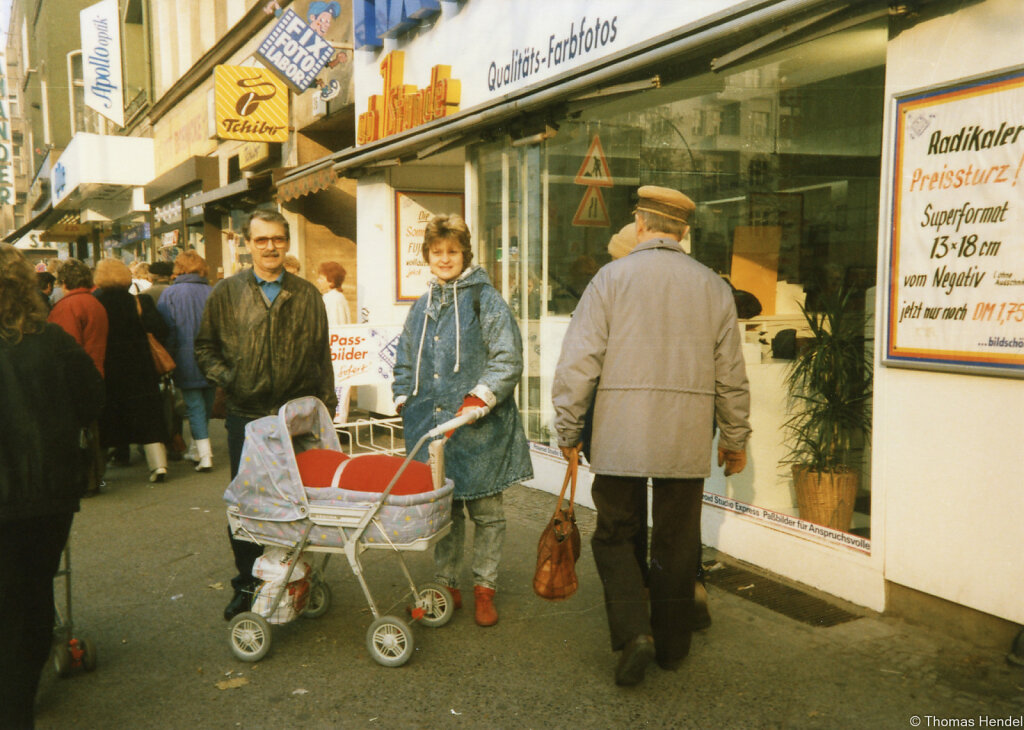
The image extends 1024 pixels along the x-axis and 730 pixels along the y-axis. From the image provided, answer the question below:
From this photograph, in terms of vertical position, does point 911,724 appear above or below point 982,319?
below

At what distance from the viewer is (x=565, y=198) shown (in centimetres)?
749

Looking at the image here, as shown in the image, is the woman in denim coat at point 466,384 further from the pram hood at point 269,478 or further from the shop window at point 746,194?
the shop window at point 746,194

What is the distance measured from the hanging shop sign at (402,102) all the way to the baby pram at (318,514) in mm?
5073

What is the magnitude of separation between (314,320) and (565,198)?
3.44 metres

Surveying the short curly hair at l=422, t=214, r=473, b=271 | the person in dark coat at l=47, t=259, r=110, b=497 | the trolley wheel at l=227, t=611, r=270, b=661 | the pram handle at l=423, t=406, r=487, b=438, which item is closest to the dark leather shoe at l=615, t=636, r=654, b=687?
the pram handle at l=423, t=406, r=487, b=438

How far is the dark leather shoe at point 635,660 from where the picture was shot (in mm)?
3625

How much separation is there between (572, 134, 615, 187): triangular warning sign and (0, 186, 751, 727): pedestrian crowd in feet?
8.48

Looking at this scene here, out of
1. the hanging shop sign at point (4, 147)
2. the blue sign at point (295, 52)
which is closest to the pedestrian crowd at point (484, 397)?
the blue sign at point (295, 52)

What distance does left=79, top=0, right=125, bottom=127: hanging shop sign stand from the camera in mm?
21719

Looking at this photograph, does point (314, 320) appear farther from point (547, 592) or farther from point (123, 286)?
point (123, 286)

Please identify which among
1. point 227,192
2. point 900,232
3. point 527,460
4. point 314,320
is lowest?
point 527,460

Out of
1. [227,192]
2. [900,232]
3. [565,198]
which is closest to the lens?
[900,232]

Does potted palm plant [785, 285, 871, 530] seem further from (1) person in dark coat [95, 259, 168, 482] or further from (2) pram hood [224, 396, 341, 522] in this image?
(1) person in dark coat [95, 259, 168, 482]

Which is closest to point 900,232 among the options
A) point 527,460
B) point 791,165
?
point 527,460
